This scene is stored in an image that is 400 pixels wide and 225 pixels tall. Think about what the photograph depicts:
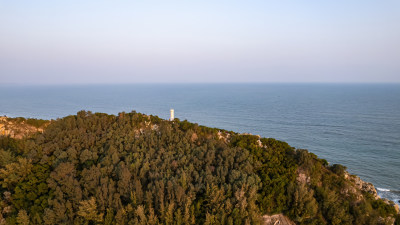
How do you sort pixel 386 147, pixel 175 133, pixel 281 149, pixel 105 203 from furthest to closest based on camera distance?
pixel 386 147
pixel 175 133
pixel 281 149
pixel 105 203

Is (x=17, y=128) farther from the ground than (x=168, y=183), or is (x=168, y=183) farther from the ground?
(x=17, y=128)

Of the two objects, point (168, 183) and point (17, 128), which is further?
point (17, 128)

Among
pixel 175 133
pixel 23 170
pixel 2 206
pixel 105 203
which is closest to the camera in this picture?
pixel 105 203

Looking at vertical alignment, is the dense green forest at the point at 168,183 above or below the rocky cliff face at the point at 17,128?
below

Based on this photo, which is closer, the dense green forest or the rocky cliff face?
the dense green forest

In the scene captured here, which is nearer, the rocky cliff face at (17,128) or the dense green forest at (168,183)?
the dense green forest at (168,183)

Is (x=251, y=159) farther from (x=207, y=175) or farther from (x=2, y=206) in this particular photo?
(x=2, y=206)

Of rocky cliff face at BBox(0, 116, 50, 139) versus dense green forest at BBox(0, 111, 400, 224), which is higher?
rocky cliff face at BBox(0, 116, 50, 139)

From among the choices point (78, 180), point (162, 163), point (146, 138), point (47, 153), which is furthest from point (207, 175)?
point (47, 153)
